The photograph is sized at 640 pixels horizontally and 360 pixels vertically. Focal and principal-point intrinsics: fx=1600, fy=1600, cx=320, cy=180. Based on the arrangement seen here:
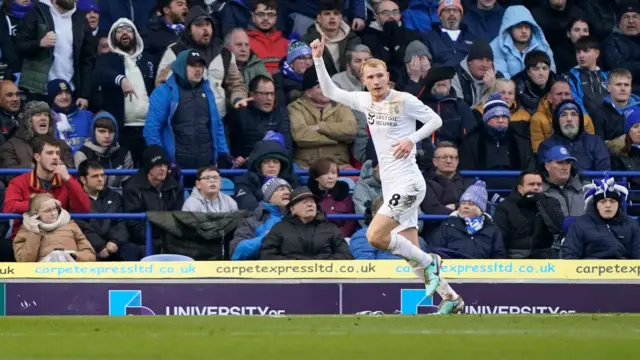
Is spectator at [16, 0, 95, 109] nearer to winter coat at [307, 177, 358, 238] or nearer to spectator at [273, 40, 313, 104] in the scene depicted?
spectator at [273, 40, 313, 104]

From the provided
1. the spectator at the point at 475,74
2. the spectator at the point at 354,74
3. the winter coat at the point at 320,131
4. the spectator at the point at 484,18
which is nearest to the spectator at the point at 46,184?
the winter coat at the point at 320,131

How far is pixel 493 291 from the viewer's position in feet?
→ 49.9

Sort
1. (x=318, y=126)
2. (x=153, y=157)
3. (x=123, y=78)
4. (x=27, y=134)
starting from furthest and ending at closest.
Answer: (x=123, y=78), (x=318, y=126), (x=27, y=134), (x=153, y=157)

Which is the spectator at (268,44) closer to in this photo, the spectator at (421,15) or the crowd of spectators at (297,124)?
the crowd of spectators at (297,124)

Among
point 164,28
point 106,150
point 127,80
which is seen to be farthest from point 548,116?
point 106,150

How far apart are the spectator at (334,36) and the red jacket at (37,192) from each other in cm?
379

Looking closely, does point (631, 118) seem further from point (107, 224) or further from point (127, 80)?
point (107, 224)

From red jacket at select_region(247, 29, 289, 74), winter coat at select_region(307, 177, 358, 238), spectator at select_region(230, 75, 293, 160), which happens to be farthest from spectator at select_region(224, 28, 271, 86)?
winter coat at select_region(307, 177, 358, 238)

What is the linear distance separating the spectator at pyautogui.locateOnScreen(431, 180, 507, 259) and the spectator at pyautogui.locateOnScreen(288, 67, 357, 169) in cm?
228

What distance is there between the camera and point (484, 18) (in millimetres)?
20062

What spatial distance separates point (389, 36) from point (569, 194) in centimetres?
347

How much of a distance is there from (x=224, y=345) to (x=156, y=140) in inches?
260

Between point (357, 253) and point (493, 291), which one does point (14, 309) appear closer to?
point (357, 253)

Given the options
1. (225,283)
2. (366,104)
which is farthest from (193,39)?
(366,104)
